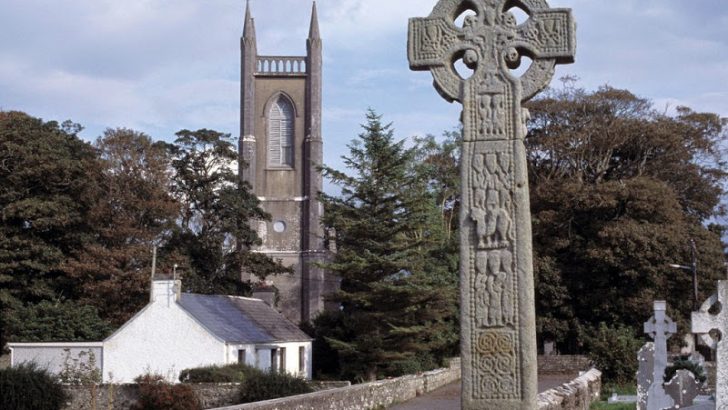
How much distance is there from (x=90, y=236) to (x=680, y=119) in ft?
90.6

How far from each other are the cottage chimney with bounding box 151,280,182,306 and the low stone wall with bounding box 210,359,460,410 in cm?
901

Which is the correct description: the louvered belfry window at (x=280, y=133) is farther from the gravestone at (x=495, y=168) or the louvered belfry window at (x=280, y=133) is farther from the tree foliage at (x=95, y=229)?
the gravestone at (x=495, y=168)

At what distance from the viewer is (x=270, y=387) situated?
23.8m

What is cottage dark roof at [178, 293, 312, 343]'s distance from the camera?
112 ft

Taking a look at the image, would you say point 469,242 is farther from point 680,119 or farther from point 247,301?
point 680,119

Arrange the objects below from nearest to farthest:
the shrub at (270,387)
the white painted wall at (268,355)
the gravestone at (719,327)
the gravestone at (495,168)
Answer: the gravestone at (495,168), the gravestone at (719,327), the shrub at (270,387), the white painted wall at (268,355)

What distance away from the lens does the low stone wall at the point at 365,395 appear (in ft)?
56.6

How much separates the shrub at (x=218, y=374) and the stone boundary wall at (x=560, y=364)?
12.8m

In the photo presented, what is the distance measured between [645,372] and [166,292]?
20207 mm

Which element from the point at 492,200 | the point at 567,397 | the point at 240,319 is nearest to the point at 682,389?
the point at 567,397

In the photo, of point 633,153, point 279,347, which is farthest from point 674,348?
point 279,347

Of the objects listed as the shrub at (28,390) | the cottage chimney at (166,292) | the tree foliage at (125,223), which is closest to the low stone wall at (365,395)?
the shrub at (28,390)

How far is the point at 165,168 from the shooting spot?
47375 mm

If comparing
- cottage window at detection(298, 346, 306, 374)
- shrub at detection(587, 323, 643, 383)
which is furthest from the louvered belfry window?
shrub at detection(587, 323, 643, 383)
